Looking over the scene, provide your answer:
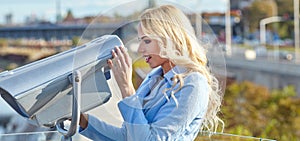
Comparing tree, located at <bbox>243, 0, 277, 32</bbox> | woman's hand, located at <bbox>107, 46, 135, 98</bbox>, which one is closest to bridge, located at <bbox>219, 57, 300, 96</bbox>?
tree, located at <bbox>243, 0, 277, 32</bbox>

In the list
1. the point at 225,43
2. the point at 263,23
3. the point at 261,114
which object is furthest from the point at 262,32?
the point at 261,114

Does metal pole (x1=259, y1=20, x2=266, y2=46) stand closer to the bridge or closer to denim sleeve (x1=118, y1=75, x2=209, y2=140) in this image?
the bridge

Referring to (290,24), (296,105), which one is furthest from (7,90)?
(290,24)

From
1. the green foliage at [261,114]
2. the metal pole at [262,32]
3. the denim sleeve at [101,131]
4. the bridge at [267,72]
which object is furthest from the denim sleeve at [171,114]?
the metal pole at [262,32]

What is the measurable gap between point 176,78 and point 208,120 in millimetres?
324

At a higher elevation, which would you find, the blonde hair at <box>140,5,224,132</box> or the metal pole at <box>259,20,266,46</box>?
→ the blonde hair at <box>140,5,224,132</box>

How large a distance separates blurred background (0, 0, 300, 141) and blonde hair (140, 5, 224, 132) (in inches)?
3.9

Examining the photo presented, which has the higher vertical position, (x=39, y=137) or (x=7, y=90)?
(x=7, y=90)

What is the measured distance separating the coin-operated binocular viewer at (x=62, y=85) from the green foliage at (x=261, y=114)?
9213 mm

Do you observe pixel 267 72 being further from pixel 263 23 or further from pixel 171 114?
pixel 171 114

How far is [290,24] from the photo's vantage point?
2586 inches

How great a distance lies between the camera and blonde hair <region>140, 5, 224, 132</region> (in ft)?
7.82

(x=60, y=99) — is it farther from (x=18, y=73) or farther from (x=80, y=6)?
(x=80, y=6)

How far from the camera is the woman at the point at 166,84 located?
2.34 metres
